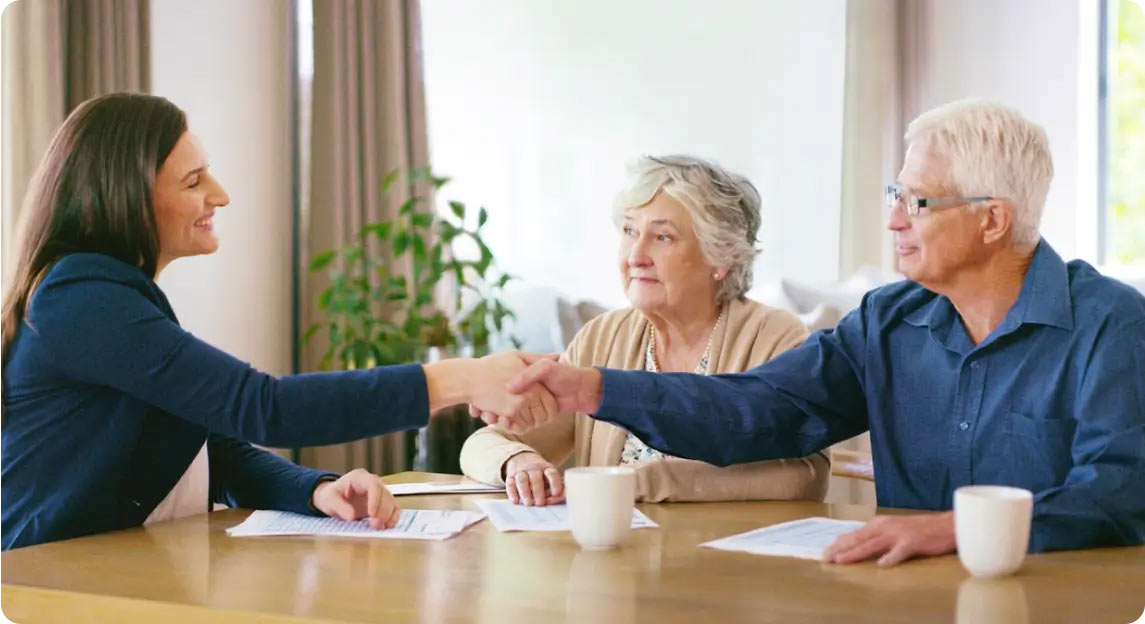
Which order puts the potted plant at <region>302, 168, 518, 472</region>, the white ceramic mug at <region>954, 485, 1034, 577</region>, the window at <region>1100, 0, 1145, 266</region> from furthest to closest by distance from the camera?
the window at <region>1100, 0, 1145, 266</region> < the potted plant at <region>302, 168, 518, 472</region> < the white ceramic mug at <region>954, 485, 1034, 577</region>

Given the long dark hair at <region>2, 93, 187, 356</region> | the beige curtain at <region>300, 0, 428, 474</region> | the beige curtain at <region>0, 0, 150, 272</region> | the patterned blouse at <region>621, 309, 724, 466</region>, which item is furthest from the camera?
the beige curtain at <region>300, 0, 428, 474</region>

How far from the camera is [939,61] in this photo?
5.68m

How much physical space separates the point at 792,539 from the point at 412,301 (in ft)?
11.2

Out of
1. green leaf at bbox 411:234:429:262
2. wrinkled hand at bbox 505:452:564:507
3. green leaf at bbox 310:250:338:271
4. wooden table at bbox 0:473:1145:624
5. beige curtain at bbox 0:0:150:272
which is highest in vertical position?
beige curtain at bbox 0:0:150:272

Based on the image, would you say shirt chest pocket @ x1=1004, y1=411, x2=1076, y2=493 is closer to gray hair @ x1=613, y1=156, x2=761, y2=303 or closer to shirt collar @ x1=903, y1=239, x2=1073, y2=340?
shirt collar @ x1=903, y1=239, x2=1073, y2=340

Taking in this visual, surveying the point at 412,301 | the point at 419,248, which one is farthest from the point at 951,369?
the point at 412,301

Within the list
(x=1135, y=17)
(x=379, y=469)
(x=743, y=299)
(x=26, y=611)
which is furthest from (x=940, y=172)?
(x=1135, y=17)

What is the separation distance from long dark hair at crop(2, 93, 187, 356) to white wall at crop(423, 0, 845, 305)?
3698 mm

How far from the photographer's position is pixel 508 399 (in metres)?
1.79

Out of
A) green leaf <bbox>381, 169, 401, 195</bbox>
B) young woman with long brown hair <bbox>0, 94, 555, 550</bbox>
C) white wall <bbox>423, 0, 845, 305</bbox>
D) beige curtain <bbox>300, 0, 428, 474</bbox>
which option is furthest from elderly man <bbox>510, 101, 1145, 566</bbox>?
white wall <bbox>423, 0, 845, 305</bbox>

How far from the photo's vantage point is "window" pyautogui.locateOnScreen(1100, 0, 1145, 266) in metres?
5.32

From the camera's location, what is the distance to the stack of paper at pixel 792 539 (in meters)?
1.36

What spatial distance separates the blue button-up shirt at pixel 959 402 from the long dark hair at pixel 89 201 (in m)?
0.72

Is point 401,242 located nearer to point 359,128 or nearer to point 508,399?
point 359,128
